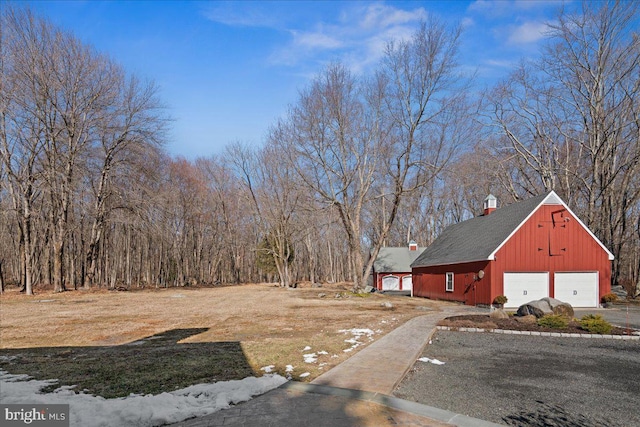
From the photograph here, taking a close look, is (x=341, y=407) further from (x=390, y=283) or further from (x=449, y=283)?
(x=390, y=283)

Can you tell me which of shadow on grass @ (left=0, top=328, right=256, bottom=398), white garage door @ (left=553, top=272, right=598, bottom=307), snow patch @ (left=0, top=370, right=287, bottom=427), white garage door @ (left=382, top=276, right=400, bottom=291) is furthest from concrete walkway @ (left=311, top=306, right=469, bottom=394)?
white garage door @ (left=382, top=276, right=400, bottom=291)

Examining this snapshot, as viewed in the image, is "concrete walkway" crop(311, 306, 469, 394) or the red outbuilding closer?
A: "concrete walkway" crop(311, 306, 469, 394)

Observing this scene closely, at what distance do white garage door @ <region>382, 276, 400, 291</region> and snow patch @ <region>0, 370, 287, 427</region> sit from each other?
35385mm

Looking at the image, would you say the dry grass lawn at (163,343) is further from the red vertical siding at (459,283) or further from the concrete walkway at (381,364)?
the red vertical siding at (459,283)

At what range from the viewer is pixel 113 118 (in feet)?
89.3

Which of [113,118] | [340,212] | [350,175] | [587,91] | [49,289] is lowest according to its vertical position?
[49,289]

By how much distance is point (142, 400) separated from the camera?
5.08 meters

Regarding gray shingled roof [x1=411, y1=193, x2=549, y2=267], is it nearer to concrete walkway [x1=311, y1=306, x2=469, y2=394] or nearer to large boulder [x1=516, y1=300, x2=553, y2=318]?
large boulder [x1=516, y1=300, x2=553, y2=318]

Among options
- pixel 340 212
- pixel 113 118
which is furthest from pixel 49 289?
pixel 340 212

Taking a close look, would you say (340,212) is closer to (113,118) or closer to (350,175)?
(350,175)

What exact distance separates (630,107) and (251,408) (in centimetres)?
3154

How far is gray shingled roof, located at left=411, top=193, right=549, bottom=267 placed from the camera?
20531 mm

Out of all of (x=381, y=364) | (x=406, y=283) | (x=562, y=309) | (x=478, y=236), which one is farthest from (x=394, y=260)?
(x=381, y=364)

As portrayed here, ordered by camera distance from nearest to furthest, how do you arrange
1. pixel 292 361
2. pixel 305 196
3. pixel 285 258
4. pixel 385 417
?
1. pixel 385 417
2. pixel 292 361
3. pixel 305 196
4. pixel 285 258
